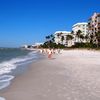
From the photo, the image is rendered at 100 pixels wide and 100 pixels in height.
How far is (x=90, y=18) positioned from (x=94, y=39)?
46.5 ft

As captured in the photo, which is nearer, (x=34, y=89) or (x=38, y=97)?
(x=38, y=97)

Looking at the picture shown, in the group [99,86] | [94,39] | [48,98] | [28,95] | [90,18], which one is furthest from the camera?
[90,18]

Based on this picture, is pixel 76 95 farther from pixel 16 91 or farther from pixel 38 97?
pixel 16 91

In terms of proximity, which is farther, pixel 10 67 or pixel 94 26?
pixel 94 26

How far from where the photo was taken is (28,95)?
336 inches

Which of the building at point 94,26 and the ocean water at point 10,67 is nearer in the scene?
the ocean water at point 10,67

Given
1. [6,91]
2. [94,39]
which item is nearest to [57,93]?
[6,91]

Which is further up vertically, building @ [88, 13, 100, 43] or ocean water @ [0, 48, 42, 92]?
building @ [88, 13, 100, 43]

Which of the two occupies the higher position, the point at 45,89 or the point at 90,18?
the point at 90,18

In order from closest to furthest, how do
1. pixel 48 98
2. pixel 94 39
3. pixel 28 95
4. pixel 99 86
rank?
pixel 48 98
pixel 28 95
pixel 99 86
pixel 94 39

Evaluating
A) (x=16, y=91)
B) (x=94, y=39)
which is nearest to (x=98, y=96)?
(x=16, y=91)

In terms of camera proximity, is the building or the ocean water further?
the building

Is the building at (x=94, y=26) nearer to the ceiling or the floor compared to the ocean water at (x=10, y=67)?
nearer to the ceiling

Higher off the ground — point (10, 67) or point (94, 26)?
point (94, 26)
